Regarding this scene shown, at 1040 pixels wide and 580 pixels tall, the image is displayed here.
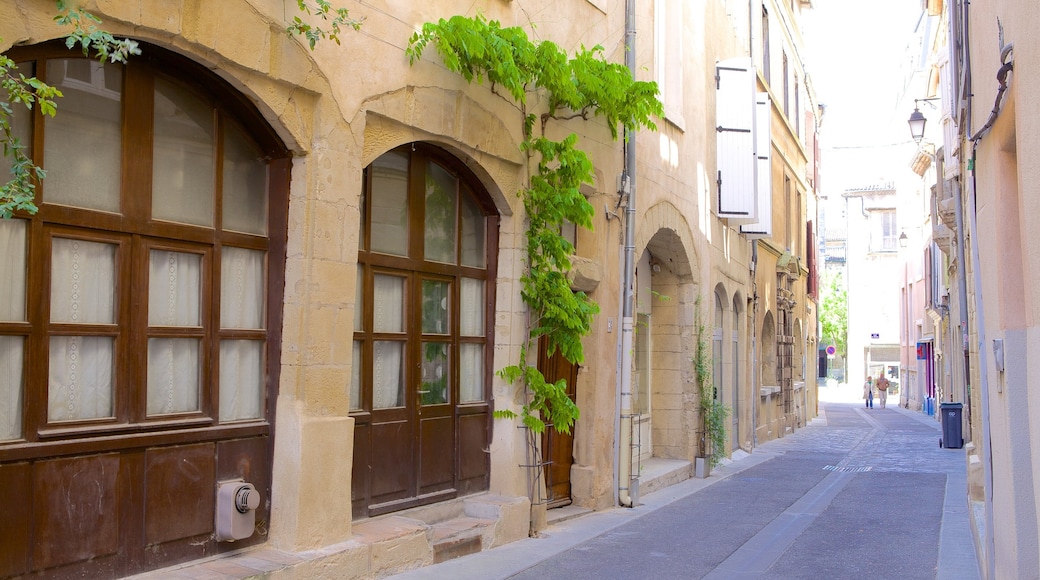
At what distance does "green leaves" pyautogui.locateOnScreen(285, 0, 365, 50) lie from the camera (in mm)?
5695

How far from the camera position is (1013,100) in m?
4.82

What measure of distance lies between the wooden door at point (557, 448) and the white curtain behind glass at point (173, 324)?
4.43m

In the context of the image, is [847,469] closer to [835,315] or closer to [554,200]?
[554,200]

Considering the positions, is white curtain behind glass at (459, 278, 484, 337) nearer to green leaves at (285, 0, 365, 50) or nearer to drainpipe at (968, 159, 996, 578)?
green leaves at (285, 0, 365, 50)

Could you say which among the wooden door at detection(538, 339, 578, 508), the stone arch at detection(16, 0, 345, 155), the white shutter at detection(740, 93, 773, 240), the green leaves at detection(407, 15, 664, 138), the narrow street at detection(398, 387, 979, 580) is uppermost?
the white shutter at detection(740, 93, 773, 240)

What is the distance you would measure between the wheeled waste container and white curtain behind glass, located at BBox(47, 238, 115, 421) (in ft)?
55.1

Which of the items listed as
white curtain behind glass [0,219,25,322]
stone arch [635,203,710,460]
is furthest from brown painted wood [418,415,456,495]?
stone arch [635,203,710,460]

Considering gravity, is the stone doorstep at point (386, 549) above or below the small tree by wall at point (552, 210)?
below

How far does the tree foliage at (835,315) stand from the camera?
6950 cm

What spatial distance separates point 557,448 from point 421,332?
283 centimetres

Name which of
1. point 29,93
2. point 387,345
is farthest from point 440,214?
point 29,93

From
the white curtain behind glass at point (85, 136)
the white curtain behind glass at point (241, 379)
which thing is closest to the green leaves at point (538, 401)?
the white curtain behind glass at point (241, 379)

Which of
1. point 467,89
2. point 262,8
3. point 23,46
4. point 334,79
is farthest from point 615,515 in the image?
point 23,46

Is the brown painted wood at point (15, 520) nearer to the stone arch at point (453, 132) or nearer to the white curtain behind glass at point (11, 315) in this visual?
the white curtain behind glass at point (11, 315)
